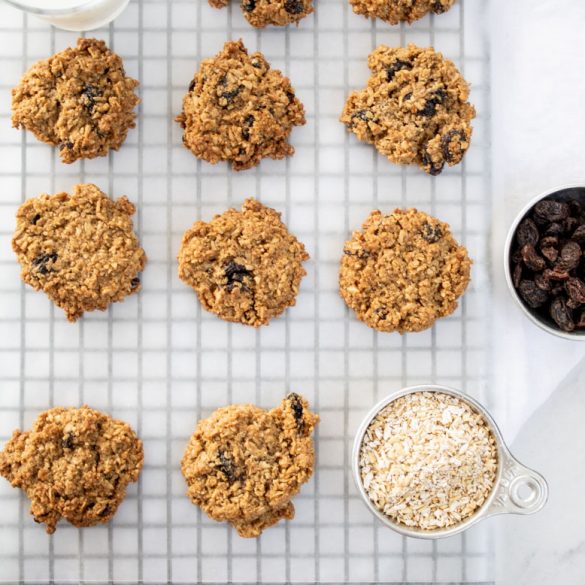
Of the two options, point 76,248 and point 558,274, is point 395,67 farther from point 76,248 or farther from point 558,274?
point 76,248

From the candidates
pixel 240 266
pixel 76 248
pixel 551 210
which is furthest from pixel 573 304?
pixel 76 248

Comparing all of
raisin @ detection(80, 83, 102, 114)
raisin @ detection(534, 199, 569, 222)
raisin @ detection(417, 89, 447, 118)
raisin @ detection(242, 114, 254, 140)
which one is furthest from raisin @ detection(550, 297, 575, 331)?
raisin @ detection(80, 83, 102, 114)

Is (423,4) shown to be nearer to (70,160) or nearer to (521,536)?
(70,160)

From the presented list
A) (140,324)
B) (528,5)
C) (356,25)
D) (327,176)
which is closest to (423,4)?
(356,25)

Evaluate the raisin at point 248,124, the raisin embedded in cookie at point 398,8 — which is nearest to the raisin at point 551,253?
the raisin embedded in cookie at point 398,8

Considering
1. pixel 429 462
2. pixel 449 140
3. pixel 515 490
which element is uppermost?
pixel 449 140

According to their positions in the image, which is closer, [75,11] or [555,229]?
[75,11]

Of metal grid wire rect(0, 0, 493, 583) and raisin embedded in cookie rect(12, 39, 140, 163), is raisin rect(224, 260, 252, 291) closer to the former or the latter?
metal grid wire rect(0, 0, 493, 583)
